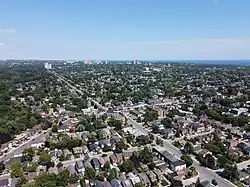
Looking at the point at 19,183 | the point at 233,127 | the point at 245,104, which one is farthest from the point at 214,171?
the point at 245,104

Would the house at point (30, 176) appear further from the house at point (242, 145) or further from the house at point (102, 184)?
the house at point (242, 145)

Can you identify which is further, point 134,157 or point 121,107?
point 121,107

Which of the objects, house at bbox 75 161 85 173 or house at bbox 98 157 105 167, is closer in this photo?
house at bbox 75 161 85 173

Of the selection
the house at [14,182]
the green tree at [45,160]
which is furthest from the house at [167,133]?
the house at [14,182]

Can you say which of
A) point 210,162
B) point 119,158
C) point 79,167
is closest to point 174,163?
point 210,162

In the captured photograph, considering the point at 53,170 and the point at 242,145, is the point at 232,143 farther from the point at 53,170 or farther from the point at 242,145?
the point at 53,170

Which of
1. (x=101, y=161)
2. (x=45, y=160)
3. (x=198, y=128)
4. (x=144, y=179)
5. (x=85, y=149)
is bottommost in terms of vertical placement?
(x=85, y=149)

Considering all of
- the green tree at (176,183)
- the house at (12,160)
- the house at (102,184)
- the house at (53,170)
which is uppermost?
the green tree at (176,183)

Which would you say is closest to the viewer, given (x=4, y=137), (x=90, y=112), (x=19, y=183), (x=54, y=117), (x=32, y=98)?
(x=19, y=183)

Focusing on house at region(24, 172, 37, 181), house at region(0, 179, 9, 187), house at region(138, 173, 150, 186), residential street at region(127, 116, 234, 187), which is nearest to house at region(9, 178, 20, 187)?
house at region(0, 179, 9, 187)

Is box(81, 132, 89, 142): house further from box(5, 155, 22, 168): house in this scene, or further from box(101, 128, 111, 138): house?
box(5, 155, 22, 168): house

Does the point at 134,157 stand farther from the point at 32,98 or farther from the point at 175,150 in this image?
the point at 32,98
